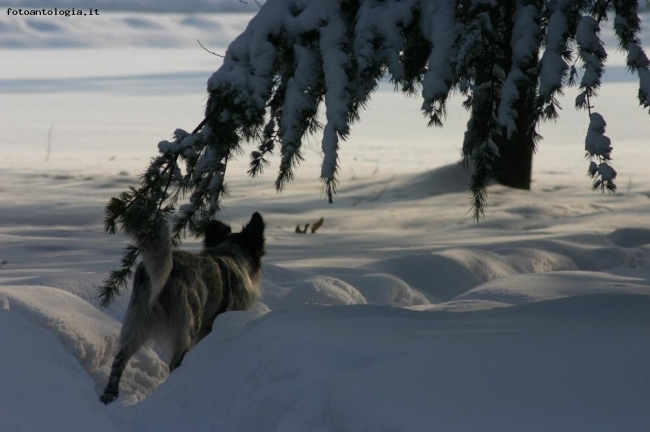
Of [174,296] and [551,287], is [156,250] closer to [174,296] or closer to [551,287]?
[174,296]

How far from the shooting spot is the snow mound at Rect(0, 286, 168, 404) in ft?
17.4

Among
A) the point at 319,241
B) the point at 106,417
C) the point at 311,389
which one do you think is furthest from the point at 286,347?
the point at 319,241

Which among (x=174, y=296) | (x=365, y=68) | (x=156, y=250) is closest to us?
(x=365, y=68)

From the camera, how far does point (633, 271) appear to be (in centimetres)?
766

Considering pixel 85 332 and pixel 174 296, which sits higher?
pixel 174 296

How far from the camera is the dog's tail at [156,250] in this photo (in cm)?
478

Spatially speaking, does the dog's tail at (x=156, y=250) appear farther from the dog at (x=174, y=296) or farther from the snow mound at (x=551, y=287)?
the snow mound at (x=551, y=287)

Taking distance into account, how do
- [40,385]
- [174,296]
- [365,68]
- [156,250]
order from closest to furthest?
[40,385]
[365,68]
[156,250]
[174,296]

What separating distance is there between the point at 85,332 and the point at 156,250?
3.01ft

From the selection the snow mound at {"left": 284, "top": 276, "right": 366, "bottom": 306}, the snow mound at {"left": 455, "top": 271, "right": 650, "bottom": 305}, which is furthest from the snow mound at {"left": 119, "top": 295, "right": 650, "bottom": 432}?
the snow mound at {"left": 284, "top": 276, "right": 366, "bottom": 306}

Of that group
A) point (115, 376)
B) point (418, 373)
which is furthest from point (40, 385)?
point (418, 373)

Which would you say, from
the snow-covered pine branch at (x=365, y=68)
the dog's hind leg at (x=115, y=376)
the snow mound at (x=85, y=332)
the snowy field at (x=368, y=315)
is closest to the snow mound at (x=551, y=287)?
the snowy field at (x=368, y=315)

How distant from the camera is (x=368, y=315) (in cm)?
458

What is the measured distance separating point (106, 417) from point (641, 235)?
742 cm
